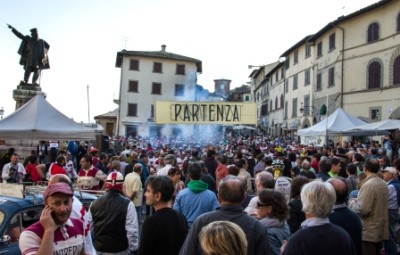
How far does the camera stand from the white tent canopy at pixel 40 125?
1005 centimetres

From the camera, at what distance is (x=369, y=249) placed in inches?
252

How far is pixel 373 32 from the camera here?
2928cm

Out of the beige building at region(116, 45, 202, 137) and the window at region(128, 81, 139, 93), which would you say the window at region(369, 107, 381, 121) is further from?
the window at region(128, 81, 139, 93)

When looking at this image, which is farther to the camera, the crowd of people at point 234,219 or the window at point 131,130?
the window at point 131,130

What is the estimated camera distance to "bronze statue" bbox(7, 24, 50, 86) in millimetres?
17078

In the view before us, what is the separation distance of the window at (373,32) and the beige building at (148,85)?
27119 mm

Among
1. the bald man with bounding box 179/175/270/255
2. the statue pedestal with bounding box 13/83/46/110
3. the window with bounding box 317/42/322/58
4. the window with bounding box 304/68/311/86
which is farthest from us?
the window with bounding box 304/68/311/86

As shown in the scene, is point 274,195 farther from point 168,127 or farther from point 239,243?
point 168,127

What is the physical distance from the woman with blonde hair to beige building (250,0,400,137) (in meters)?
26.7

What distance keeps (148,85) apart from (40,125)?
142 ft

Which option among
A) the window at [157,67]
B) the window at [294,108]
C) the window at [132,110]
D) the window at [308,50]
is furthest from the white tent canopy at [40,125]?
the window at [157,67]

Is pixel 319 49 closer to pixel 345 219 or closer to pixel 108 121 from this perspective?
pixel 108 121

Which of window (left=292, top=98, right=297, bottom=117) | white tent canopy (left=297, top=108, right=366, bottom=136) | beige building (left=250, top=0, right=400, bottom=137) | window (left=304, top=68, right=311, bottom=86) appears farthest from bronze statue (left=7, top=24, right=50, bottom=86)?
window (left=292, top=98, right=297, bottom=117)

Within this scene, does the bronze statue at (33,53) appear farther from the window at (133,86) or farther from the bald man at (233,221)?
the window at (133,86)
